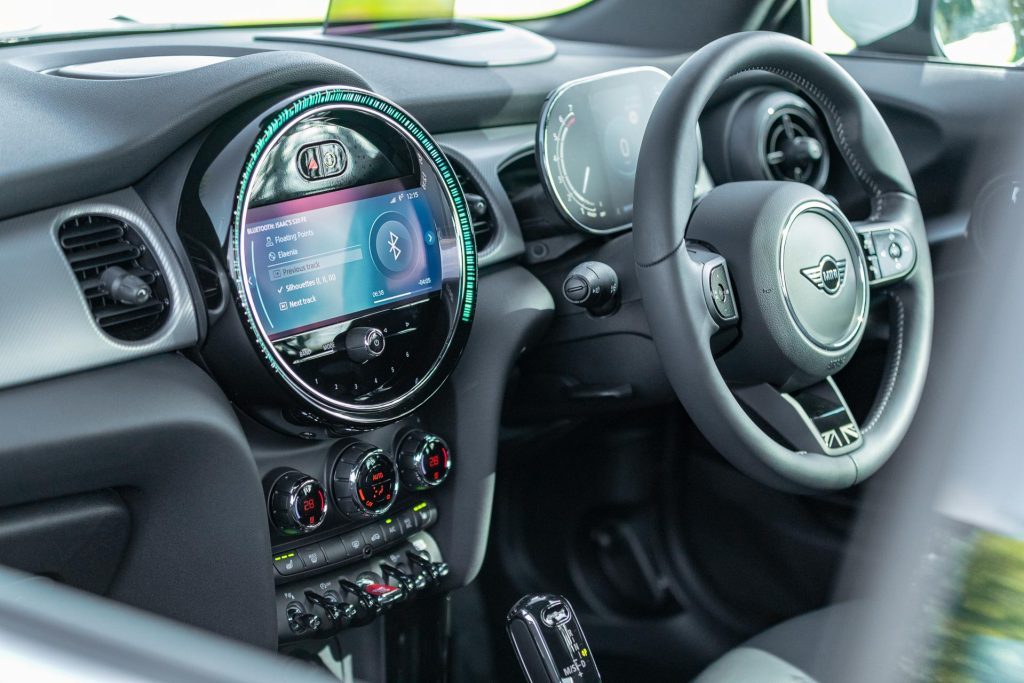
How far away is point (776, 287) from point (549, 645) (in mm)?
621

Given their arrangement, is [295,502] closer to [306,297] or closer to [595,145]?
[306,297]

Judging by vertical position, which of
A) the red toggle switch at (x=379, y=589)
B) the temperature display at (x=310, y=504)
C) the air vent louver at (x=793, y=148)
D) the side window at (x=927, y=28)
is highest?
the side window at (x=927, y=28)

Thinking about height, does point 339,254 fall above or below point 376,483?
above

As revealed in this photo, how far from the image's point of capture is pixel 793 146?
226cm

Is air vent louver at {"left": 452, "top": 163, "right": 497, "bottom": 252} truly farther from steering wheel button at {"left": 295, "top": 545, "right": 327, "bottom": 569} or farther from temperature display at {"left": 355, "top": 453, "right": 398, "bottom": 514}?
steering wheel button at {"left": 295, "top": 545, "right": 327, "bottom": 569}

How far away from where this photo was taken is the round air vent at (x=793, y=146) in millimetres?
2240

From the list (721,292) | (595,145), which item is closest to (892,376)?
(721,292)

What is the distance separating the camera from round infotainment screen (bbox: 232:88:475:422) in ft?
5.04

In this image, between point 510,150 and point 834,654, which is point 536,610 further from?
point 834,654

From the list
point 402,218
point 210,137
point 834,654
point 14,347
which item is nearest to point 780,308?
point 402,218

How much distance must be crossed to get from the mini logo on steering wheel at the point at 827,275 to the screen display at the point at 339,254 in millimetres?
525

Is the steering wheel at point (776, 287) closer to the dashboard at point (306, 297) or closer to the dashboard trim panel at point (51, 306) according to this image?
the dashboard at point (306, 297)

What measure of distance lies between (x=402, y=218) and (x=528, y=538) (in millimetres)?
870

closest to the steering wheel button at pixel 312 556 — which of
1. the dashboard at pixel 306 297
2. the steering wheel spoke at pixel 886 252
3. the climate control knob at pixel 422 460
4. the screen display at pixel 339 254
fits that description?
the dashboard at pixel 306 297
